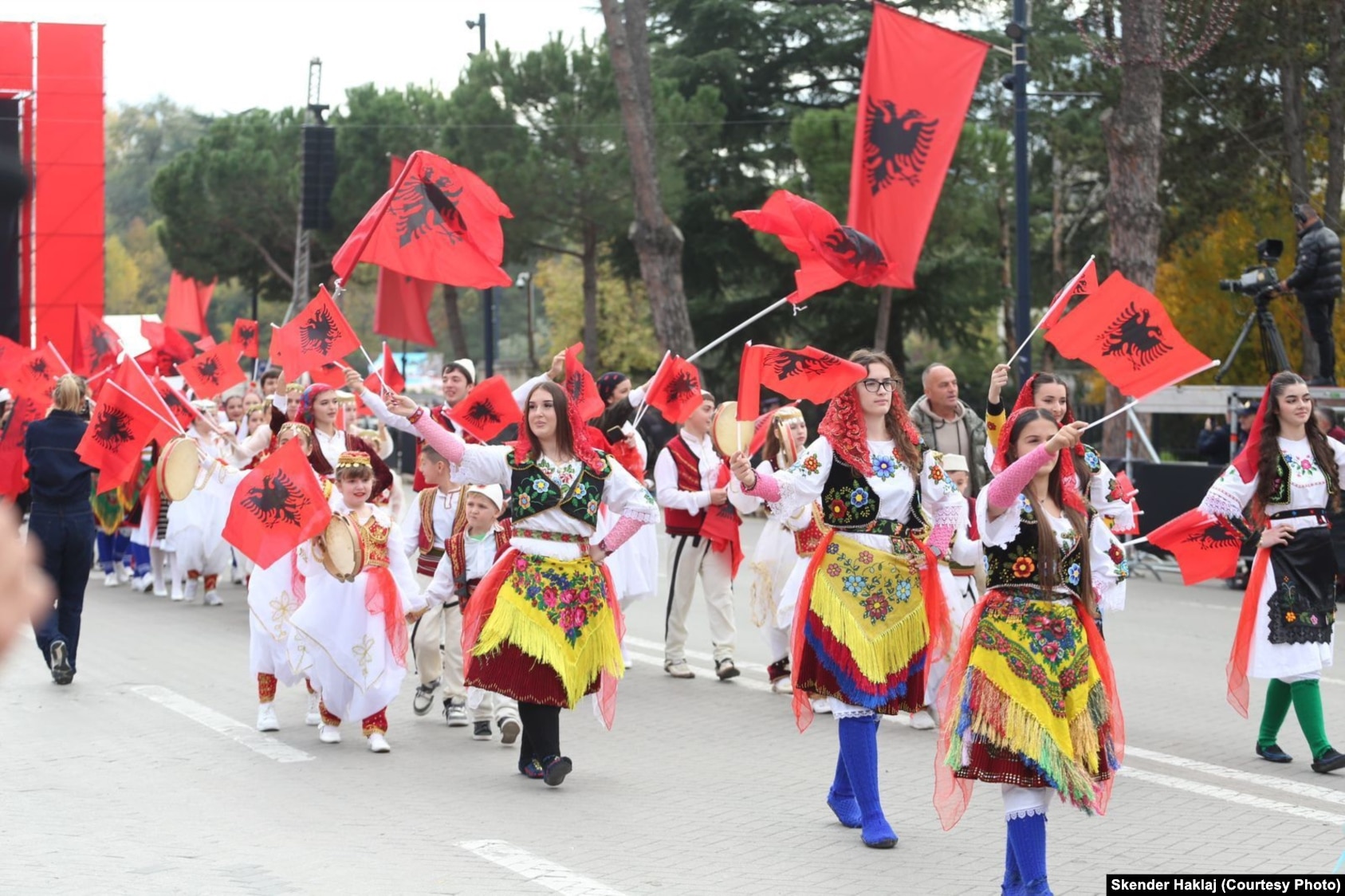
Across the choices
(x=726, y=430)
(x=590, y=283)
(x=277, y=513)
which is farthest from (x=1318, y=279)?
(x=590, y=283)

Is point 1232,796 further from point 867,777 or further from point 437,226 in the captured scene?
point 437,226

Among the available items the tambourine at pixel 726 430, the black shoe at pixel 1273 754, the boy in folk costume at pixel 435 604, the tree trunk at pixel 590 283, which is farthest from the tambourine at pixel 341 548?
the tree trunk at pixel 590 283

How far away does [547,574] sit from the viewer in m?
7.57

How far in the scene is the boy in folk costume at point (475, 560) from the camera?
9000mm

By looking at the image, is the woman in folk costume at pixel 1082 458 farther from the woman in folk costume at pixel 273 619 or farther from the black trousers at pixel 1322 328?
the black trousers at pixel 1322 328

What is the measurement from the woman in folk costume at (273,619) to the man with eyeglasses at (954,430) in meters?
3.36

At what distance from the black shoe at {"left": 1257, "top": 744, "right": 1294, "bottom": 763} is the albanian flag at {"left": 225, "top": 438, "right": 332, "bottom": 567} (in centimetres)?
479

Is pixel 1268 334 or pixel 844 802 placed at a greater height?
pixel 1268 334

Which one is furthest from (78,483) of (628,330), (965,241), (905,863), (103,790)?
(628,330)

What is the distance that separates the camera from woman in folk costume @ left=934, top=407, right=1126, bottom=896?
Answer: 18.1 feet

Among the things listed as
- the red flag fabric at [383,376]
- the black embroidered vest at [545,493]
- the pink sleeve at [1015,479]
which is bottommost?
the black embroidered vest at [545,493]

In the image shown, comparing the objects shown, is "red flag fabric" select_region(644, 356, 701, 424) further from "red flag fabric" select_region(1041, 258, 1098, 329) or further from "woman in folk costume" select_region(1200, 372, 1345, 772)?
"woman in folk costume" select_region(1200, 372, 1345, 772)

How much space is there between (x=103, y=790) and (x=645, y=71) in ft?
59.8

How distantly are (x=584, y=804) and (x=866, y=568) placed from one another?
1698 millimetres
